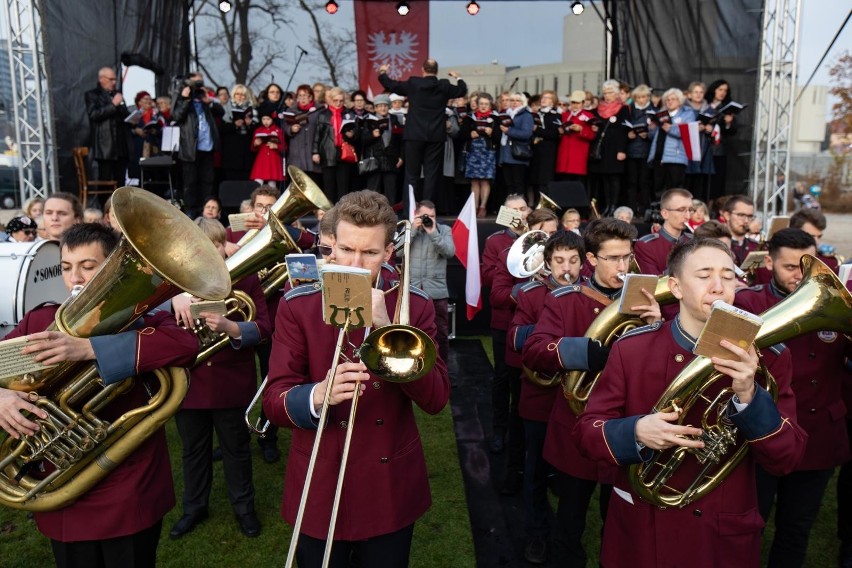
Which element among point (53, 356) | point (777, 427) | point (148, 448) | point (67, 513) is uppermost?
point (53, 356)

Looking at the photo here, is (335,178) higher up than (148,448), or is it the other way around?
(335,178)

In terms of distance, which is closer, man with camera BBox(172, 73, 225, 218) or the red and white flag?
the red and white flag

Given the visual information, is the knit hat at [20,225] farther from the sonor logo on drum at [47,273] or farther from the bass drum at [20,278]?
the bass drum at [20,278]

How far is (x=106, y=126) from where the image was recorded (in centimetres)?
1070

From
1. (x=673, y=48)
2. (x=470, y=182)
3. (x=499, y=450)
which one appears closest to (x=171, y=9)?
(x=470, y=182)

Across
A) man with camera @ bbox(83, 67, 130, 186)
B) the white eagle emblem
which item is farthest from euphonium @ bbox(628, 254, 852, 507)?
the white eagle emblem

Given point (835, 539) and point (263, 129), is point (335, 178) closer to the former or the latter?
point (263, 129)

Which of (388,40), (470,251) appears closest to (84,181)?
(388,40)

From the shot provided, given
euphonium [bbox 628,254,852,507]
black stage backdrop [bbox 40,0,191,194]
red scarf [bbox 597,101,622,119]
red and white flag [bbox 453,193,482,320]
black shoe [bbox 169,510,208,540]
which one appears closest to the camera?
euphonium [bbox 628,254,852,507]

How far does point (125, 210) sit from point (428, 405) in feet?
4.47

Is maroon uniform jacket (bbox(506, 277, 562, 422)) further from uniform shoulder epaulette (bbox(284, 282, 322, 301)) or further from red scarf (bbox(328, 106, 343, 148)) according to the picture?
red scarf (bbox(328, 106, 343, 148))

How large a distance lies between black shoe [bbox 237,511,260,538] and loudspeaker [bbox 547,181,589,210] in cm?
778

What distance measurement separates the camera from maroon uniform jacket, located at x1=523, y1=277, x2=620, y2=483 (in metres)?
3.35

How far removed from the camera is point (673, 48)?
12.9 meters
